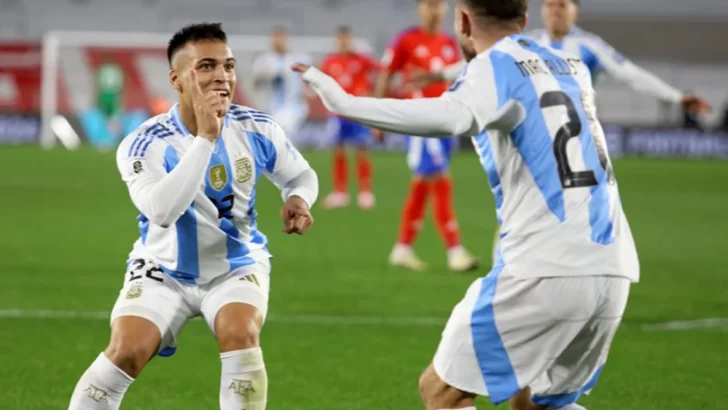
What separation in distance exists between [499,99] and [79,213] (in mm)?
11939

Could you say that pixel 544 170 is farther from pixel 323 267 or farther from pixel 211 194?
pixel 323 267

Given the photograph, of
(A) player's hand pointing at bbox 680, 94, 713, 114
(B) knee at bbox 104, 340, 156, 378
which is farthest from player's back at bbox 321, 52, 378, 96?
(B) knee at bbox 104, 340, 156, 378

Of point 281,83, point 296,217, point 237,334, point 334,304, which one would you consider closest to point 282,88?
point 281,83

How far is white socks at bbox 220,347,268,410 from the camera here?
449cm

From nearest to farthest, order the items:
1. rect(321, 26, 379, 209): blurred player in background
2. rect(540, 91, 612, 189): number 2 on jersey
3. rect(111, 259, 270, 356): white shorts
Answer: rect(540, 91, 612, 189): number 2 on jersey, rect(111, 259, 270, 356): white shorts, rect(321, 26, 379, 209): blurred player in background

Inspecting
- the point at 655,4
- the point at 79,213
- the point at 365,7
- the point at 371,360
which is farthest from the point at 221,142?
the point at 655,4

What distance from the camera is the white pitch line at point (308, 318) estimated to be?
8.15 metres

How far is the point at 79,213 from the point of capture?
1514cm

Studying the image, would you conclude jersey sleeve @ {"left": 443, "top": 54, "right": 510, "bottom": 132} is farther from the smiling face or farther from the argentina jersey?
the argentina jersey

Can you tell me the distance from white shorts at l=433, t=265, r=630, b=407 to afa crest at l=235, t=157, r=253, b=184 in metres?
1.33

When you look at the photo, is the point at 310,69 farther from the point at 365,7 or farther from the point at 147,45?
the point at 365,7

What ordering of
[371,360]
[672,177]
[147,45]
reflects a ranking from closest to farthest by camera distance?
1. [371,360]
2. [672,177]
3. [147,45]

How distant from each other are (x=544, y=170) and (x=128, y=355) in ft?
5.41

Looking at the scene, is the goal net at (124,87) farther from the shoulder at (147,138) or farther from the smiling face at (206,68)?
the smiling face at (206,68)
